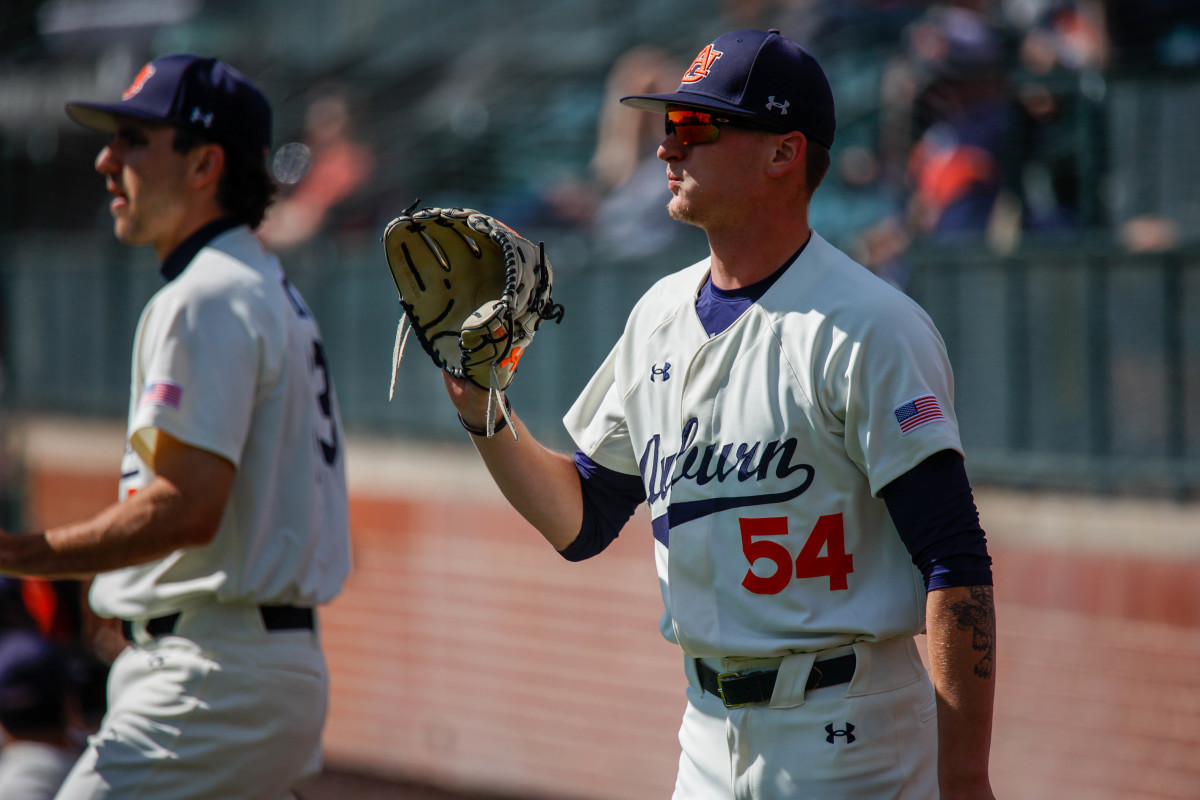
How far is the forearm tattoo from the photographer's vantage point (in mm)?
1843

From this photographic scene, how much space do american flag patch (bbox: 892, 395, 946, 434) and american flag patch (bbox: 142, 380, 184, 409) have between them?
4.67ft

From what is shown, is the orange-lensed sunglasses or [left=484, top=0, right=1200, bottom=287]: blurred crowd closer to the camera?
the orange-lensed sunglasses

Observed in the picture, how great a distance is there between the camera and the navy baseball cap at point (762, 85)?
207 cm

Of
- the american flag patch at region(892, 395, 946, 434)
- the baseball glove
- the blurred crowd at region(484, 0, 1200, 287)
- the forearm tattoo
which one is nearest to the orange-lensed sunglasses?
the baseball glove

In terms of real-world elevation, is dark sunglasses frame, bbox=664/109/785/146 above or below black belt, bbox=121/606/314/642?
above

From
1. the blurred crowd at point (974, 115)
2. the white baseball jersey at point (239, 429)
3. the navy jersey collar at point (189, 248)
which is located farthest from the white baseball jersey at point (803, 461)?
the blurred crowd at point (974, 115)

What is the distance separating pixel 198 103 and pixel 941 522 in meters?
1.92

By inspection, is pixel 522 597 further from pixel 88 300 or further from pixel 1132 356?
pixel 88 300

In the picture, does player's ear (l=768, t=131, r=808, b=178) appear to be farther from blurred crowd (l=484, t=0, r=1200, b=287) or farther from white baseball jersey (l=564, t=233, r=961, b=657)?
blurred crowd (l=484, t=0, r=1200, b=287)

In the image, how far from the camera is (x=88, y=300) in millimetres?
7172

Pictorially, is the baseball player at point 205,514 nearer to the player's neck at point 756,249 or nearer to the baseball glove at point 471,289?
the baseball glove at point 471,289

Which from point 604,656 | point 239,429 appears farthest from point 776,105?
point 604,656

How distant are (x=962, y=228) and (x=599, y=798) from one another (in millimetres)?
2656

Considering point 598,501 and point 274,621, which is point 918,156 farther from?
point 274,621
